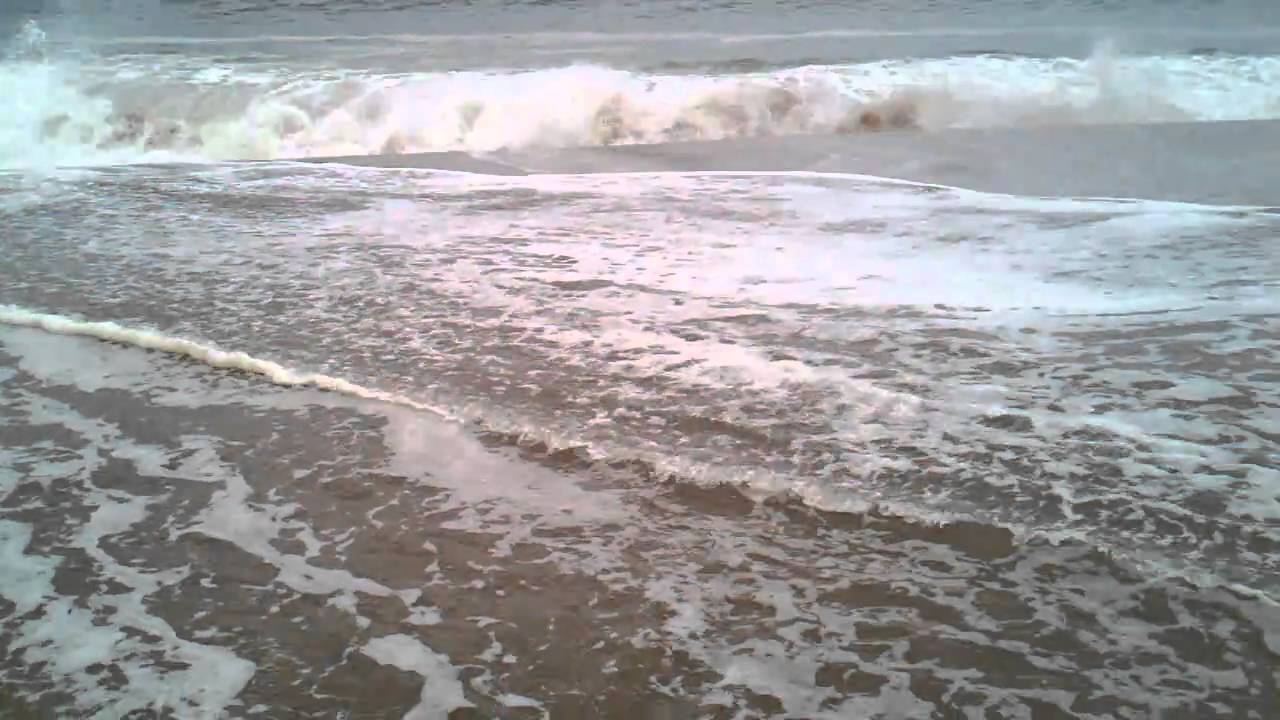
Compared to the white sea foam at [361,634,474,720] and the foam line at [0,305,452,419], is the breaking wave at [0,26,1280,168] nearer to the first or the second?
the foam line at [0,305,452,419]

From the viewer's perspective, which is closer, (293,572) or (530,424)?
(293,572)

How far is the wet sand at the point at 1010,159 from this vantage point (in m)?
6.54

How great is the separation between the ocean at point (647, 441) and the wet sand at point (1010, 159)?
0.08 metres

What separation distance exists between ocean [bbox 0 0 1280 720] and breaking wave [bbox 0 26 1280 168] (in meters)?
2.11

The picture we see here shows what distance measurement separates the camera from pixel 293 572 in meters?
2.50

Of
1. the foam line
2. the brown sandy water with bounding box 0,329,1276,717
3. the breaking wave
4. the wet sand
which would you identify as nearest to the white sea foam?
the brown sandy water with bounding box 0,329,1276,717

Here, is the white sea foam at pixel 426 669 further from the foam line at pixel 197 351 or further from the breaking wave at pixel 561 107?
the breaking wave at pixel 561 107

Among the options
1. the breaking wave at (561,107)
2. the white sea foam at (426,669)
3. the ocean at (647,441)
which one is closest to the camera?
the white sea foam at (426,669)

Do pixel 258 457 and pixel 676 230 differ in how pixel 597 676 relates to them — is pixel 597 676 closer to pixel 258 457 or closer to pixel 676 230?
pixel 258 457

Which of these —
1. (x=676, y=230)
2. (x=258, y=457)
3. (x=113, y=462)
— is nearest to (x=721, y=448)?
(x=258, y=457)

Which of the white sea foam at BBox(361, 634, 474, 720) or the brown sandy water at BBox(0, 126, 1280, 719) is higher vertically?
the brown sandy water at BBox(0, 126, 1280, 719)

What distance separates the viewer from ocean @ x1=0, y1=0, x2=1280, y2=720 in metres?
2.14

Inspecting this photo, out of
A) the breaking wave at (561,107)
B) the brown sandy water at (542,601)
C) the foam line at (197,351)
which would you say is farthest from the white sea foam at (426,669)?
the breaking wave at (561,107)

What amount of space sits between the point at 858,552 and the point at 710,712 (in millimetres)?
652
